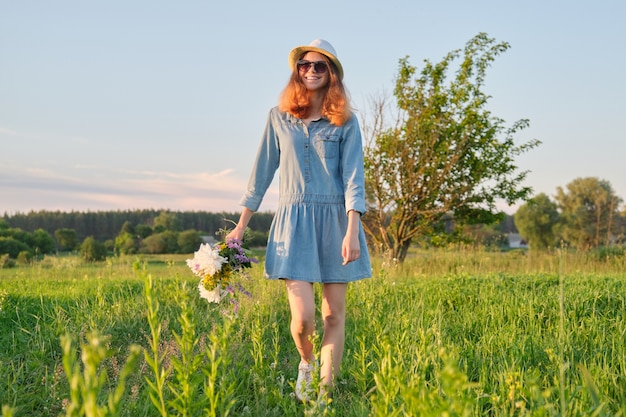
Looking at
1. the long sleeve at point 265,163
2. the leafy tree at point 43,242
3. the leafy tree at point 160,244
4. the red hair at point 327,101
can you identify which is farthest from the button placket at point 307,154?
the leafy tree at point 43,242

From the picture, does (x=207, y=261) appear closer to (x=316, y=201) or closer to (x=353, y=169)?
(x=316, y=201)

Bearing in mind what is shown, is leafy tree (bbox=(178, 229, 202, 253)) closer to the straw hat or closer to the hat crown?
the straw hat

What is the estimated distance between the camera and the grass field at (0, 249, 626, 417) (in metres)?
1.80

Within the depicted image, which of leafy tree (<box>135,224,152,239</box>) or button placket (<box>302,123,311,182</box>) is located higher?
button placket (<box>302,123,311,182</box>)

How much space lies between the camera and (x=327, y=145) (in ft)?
12.1

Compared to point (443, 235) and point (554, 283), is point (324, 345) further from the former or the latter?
point (443, 235)

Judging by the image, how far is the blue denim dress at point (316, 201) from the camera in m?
3.55

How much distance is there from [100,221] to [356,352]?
54.2 metres

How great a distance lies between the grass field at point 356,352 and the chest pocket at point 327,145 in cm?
102

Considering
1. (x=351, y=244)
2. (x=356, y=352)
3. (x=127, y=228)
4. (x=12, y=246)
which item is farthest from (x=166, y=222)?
(x=351, y=244)

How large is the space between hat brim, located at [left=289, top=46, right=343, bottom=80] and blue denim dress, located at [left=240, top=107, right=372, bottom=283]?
400 millimetres

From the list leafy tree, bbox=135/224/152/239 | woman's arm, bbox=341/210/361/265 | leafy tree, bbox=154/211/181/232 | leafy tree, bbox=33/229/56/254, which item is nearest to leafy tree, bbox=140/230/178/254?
leafy tree, bbox=135/224/152/239

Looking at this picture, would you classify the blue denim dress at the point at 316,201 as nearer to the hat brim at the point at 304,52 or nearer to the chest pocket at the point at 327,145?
the chest pocket at the point at 327,145

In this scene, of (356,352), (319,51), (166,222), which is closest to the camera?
(319,51)
